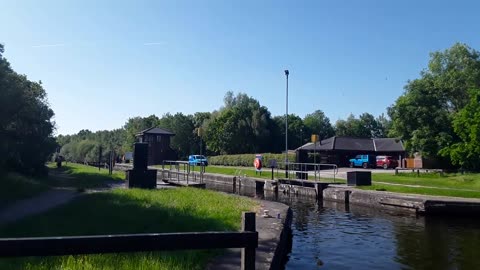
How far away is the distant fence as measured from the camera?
4.09 metres

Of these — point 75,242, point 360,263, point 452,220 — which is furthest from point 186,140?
point 75,242

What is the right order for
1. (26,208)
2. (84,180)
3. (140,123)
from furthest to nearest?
(140,123), (84,180), (26,208)

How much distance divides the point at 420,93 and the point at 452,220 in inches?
1238

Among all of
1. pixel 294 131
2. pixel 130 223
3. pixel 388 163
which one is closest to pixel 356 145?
pixel 388 163

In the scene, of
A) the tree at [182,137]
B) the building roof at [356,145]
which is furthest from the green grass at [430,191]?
the tree at [182,137]

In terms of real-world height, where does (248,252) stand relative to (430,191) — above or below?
above

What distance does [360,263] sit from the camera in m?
11.7

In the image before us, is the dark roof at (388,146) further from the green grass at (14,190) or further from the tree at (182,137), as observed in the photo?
the green grass at (14,190)

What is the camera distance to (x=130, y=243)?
175 inches

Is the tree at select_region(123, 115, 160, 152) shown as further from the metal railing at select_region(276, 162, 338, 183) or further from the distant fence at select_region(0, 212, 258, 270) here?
the distant fence at select_region(0, 212, 258, 270)

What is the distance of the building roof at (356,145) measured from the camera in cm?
6334

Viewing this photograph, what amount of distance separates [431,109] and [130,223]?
43.0 meters

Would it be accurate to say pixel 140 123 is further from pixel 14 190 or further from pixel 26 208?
pixel 26 208

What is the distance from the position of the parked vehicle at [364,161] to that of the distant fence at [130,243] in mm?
55866
